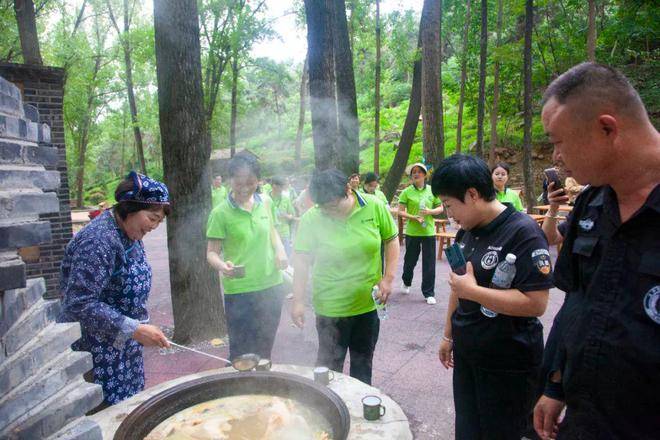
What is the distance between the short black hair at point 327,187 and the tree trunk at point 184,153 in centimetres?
248

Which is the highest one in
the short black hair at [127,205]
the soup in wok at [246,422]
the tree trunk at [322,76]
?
the tree trunk at [322,76]

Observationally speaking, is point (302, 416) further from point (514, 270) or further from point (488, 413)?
point (514, 270)

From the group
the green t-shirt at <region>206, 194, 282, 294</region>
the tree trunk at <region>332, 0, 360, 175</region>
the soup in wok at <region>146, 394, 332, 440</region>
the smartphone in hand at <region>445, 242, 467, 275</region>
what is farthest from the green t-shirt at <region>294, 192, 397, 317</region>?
the tree trunk at <region>332, 0, 360, 175</region>

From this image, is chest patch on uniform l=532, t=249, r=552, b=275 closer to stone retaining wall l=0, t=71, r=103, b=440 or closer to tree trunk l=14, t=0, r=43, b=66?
stone retaining wall l=0, t=71, r=103, b=440

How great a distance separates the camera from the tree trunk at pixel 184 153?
4980 mm

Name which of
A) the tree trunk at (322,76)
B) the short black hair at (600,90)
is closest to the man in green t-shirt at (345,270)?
the short black hair at (600,90)

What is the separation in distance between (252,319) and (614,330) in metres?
2.87

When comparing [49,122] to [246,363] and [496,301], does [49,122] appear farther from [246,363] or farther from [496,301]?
[496,301]

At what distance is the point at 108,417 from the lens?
2420 mm

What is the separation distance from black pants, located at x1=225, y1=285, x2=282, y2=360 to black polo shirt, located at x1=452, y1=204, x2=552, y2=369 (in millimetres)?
1911

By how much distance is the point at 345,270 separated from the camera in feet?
10.8

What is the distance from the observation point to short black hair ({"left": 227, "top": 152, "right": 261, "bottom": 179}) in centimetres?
362

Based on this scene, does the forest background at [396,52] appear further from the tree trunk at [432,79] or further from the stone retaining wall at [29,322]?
the stone retaining wall at [29,322]

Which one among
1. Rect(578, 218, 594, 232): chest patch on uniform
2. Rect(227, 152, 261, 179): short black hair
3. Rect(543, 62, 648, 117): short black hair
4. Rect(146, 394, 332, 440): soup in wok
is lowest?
Rect(146, 394, 332, 440): soup in wok
